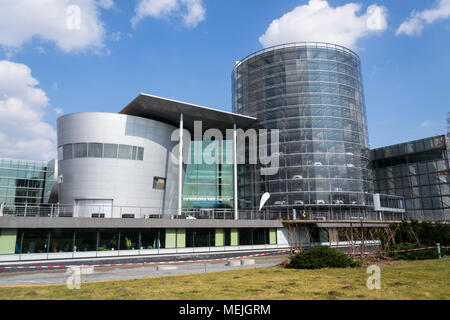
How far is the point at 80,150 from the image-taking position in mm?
33969

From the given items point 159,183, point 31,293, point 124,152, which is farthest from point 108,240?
point 31,293

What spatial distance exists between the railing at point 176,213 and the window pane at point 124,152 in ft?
17.2

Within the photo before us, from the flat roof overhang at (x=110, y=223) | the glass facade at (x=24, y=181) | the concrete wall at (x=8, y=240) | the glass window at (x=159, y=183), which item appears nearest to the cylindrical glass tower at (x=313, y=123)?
the flat roof overhang at (x=110, y=223)

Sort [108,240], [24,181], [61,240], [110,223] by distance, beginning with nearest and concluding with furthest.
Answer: [61,240] < [110,223] < [108,240] < [24,181]

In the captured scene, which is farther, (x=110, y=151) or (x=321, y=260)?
(x=110, y=151)

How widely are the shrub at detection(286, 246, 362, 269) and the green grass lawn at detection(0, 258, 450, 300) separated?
2496mm

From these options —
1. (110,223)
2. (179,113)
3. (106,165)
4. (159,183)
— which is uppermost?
(179,113)

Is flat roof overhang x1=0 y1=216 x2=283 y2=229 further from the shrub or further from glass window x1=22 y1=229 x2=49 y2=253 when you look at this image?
the shrub

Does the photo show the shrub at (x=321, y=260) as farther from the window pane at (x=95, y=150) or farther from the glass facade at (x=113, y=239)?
the window pane at (x=95, y=150)

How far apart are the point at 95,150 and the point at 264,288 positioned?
2624 cm

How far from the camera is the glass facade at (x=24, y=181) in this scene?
211 feet

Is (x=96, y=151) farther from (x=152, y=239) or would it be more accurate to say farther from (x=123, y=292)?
(x=123, y=292)
